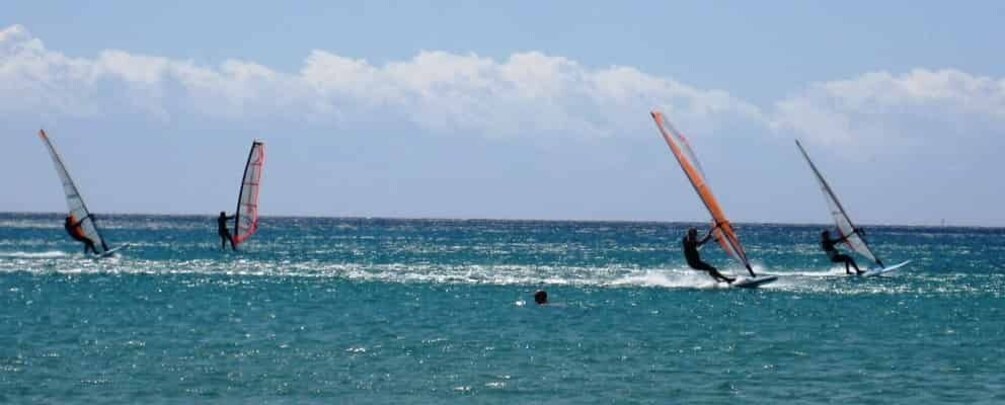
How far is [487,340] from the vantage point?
104 ft

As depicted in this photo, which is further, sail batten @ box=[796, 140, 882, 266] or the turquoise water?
sail batten @ box=[796, 140, 882, 266]

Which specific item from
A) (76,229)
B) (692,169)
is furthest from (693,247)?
(76,229)

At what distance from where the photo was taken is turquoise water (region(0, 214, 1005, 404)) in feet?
79.3

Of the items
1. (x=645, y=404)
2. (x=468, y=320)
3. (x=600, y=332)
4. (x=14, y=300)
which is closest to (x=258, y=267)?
(x=14, y=300)

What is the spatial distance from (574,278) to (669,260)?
1128 inches

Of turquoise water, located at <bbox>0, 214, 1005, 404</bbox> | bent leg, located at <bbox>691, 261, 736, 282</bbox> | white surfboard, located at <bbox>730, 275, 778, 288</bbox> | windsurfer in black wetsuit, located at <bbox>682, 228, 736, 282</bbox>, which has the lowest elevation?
turquoise water, located at <bbox>0, 214, 1005, 404</bbox>

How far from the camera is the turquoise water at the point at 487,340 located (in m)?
24.2

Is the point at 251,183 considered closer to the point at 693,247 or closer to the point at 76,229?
the point at 76,229

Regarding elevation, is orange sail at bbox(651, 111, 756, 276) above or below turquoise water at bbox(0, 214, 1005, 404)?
above

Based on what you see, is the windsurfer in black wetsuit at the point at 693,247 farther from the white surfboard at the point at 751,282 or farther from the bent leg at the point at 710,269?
the white surfboard at the point at 751,282

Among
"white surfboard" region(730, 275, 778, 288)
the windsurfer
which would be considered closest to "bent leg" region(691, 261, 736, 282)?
"white surfboard" region(730, 275, 778, 288)

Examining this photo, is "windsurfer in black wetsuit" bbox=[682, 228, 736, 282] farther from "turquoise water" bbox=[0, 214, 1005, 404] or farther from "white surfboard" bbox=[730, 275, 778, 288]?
"white surfboard" bbox=[730, 275, 778, 288]

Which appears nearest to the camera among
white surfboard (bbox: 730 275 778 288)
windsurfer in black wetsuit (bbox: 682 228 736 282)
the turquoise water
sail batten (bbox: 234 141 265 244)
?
the turquoise water

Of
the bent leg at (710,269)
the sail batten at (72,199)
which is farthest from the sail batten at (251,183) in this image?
the bent leg at (710,269)
